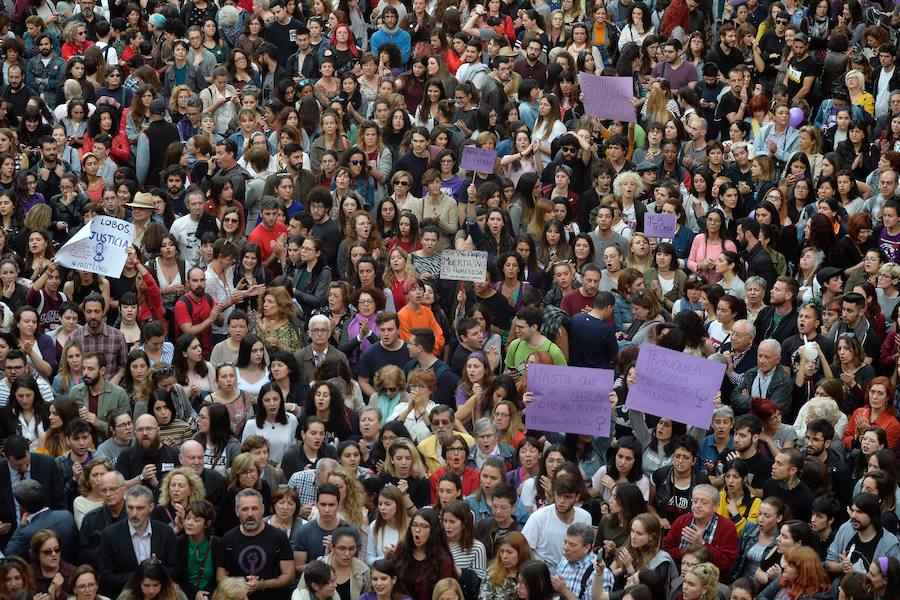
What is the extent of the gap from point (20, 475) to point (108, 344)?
2.21m

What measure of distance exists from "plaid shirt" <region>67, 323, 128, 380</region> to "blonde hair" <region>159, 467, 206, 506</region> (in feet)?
7.54

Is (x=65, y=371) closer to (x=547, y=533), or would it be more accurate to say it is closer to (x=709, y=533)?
(x=547, y=533)

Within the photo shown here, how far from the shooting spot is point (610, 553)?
40.7 ft

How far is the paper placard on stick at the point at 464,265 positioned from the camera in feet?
51.4

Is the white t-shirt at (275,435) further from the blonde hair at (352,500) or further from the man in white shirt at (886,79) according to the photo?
the man in white shirt at (886,79)

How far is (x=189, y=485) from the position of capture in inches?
493

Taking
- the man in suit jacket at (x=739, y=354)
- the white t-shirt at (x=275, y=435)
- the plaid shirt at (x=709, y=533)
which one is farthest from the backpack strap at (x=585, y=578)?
the man in suit jacket at (x=739, y=354)

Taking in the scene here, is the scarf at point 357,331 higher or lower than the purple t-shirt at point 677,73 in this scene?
lower

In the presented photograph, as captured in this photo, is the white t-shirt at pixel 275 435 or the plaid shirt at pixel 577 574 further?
the white t-shirt at pixel 275 435

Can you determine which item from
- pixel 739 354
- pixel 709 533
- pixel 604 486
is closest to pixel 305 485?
pixel 604 486

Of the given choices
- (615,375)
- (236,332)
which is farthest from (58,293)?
(615,375)

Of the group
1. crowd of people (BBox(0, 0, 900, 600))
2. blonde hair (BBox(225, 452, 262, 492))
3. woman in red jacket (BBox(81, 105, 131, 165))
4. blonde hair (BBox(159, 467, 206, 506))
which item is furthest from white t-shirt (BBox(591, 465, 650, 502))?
woman in red jacket (BBox(81, 105, 131, 165))

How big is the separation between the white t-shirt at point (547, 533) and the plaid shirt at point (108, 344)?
13.1ft

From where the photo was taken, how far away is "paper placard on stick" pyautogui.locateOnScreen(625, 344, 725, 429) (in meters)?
13.7
